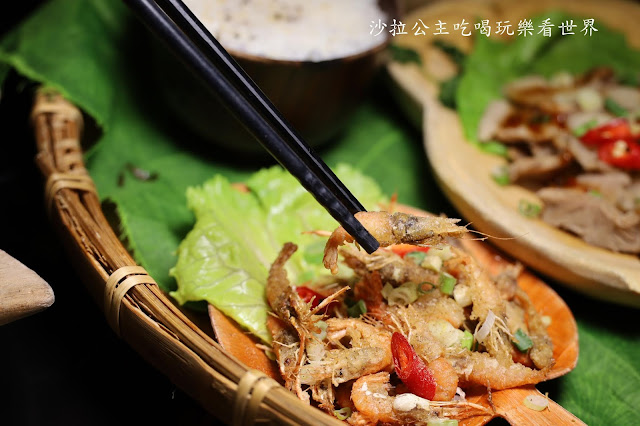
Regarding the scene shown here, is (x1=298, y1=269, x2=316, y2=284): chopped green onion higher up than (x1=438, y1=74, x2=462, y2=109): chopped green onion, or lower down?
higher up

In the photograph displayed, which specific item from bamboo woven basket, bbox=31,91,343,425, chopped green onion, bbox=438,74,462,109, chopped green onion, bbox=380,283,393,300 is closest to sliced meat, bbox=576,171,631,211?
chopped green onion, bbox=438,74,462,109

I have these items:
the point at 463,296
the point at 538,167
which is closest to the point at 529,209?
the point at 538,167

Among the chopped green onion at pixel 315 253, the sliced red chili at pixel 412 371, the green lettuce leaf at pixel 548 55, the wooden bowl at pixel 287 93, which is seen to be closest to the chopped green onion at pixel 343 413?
the sliced red chili at pixel 412 371

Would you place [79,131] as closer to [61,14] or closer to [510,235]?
[61,14]

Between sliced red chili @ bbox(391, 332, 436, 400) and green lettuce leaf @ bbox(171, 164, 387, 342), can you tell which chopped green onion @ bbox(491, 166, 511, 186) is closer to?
green lettuce leaf @ bbox(171, 164, 387, 342)

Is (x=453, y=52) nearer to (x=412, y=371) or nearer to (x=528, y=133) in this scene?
(x=528, y=133)

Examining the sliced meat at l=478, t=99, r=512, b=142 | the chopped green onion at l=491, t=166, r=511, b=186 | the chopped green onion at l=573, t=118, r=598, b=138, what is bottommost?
the chopped green onion at l=573, t=118, r=598, b=138
